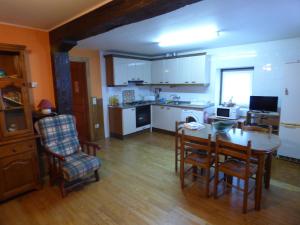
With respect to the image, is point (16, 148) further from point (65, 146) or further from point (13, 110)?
point (65, 146)

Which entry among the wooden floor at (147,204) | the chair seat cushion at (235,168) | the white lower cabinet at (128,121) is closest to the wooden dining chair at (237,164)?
the chair seat cushion at (235,168)

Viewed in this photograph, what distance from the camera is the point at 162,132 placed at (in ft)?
18.5

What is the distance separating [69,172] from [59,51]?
192 cm

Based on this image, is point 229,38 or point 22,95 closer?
point 22,95

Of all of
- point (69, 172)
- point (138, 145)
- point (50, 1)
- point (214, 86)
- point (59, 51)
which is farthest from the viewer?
point (214, 86)

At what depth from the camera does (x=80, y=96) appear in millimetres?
4816

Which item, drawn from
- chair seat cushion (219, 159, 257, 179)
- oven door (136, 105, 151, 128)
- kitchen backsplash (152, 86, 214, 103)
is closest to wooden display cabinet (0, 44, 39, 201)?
chair seat cushion (219, 159, 257, 179)

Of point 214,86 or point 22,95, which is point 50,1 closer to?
point 22,95

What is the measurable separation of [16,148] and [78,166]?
827mm

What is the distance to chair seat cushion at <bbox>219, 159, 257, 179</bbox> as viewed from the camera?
7.43 feet

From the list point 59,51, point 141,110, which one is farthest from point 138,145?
point 59,51

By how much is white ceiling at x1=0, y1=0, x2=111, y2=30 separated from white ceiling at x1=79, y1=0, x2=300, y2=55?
0.77m

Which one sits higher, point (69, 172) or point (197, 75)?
point (197, 75)

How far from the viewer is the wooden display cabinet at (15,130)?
2.42 meters
